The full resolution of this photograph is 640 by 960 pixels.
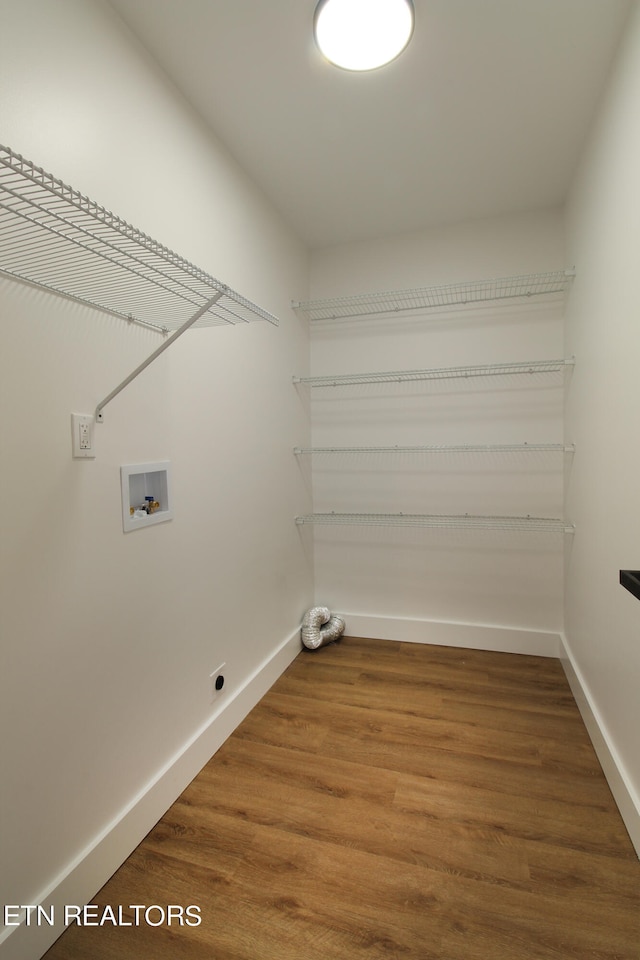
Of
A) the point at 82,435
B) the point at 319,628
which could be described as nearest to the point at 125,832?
the point at 82,435

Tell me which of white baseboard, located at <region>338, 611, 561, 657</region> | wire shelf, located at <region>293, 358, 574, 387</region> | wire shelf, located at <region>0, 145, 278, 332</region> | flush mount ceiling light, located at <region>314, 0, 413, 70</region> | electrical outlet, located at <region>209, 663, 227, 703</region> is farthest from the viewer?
white baseboard, located at <region>338, 611, 561, 657</region>

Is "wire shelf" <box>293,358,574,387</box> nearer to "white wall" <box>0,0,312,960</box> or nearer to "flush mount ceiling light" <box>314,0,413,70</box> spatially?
"white wall" <box>0,0,312,960</box>

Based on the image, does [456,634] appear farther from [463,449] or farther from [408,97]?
[408,97]

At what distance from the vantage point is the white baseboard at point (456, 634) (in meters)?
2.75

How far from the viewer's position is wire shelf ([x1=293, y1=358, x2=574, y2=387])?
2.62m

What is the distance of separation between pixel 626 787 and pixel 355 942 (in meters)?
0.98

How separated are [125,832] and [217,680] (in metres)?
0.61

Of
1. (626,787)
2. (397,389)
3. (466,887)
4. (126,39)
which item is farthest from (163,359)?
(626,787)

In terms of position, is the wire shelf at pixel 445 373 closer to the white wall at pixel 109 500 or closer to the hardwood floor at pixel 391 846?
the white wall at pixel 109 500

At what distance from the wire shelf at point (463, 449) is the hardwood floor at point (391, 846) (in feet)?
4.30

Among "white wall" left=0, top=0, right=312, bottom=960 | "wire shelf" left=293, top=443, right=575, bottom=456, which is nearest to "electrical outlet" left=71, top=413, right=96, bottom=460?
"white wall" left=0, top=0, right=312, bottom=960

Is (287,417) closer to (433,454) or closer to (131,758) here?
(433,454)

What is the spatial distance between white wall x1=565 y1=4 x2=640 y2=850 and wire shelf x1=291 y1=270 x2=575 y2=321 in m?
0.27

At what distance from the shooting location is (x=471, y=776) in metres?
1.76
